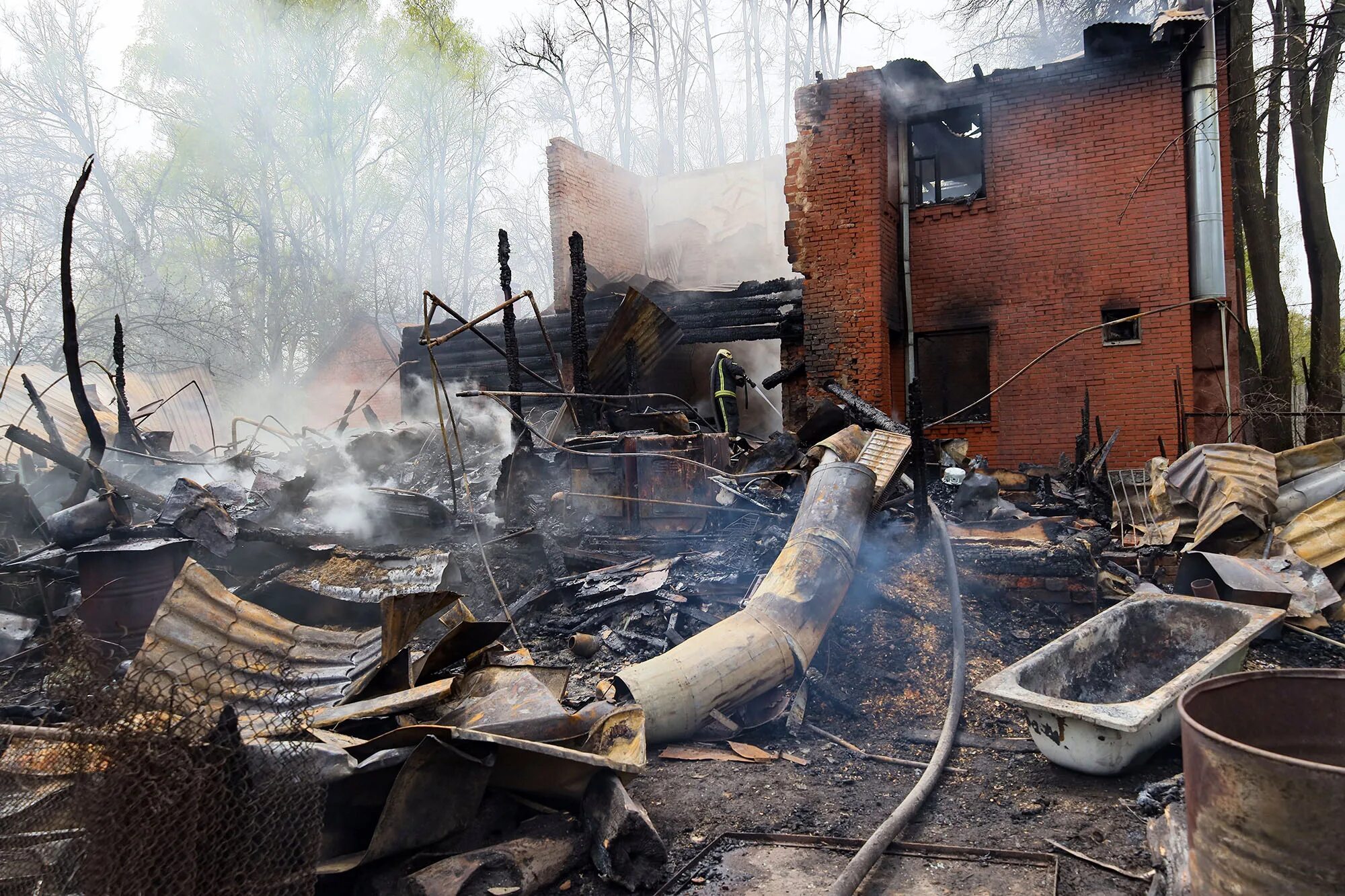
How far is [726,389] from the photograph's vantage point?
11.0 meters

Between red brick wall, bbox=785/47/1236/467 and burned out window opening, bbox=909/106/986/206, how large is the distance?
441mm

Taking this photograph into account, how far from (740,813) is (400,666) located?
6.18 ft

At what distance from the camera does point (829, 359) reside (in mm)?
11750

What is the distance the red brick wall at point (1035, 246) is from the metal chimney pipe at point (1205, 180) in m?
0.16

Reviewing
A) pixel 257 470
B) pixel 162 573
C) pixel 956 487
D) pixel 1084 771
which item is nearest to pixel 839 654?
pixel 1084 771

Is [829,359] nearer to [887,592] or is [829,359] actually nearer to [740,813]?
[887,592]

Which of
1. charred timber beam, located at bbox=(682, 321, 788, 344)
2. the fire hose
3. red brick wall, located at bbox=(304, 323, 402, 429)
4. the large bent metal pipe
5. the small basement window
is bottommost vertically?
the fire hose

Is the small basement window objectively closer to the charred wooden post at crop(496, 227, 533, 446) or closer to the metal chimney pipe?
the metal chimney pipe

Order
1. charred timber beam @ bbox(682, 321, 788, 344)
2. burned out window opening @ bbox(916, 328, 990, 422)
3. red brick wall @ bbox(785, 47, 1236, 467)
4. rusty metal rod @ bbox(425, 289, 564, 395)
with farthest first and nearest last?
charred timber beam @ bbox(682, 321, 788, 344)
burned out window opening @ bbox(916, 328, 990, 422)
red brick wall @ bbox(785, 47, 1236, 467)
rusty metal rod @ bbox(425, 289, 564, 395)

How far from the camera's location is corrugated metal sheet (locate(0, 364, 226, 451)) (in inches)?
546

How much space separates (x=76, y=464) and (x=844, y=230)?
10.1 metres

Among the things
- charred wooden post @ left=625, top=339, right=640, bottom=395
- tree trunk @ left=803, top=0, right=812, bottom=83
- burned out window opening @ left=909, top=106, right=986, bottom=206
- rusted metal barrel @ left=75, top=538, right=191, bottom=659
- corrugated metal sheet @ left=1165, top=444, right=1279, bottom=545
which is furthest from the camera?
tree trunk @ left=803, top=0, right=812, bottom=83

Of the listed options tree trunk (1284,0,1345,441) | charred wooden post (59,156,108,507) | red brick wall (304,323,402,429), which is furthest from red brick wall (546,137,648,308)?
tree trunk (1284,0,1345,441)

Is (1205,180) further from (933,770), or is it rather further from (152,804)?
(152,804)
